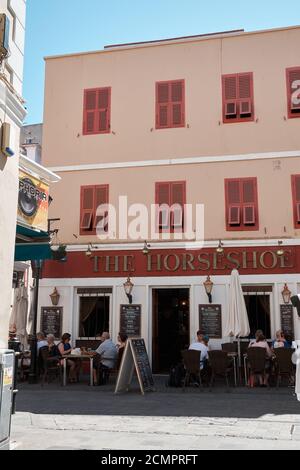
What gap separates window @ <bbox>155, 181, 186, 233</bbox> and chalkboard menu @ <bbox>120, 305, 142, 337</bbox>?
240 cm

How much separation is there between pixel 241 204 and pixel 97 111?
5.40 metres

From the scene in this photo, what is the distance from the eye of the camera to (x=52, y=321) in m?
15.7

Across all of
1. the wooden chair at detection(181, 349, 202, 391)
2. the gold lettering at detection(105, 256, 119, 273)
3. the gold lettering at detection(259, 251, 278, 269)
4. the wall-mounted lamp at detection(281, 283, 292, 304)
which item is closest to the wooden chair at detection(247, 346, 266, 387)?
the wooden chair at detection(181, 349, 202, 391)

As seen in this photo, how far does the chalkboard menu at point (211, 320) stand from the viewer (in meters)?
14.6

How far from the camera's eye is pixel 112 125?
53.9ft

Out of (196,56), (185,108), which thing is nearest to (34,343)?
(185,108)

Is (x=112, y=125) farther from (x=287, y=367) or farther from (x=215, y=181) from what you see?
(x=287, y=367)

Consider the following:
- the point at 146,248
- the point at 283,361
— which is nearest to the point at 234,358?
the point at 283,361

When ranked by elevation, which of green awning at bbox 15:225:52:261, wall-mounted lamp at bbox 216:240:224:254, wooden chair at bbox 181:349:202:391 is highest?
wall-mounted lamp at bbox 216:240:224:254

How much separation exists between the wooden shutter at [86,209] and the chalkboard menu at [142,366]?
4.80 metres

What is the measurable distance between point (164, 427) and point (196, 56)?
11.7 meters

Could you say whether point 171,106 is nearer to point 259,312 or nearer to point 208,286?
point 208,286

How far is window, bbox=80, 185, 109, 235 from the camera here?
15914mm

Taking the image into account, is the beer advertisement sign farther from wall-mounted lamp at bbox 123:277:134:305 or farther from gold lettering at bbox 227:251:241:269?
gold lettering at bbox 227:251:241:269
